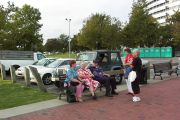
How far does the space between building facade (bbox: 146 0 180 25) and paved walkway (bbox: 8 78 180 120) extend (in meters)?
107

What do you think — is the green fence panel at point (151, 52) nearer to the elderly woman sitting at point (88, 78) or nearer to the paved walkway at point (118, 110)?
the paved walkway at point (118, 110)

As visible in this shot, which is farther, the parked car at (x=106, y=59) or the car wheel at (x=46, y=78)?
the car wheel at (x=46, y=78)

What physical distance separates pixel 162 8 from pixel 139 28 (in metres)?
75.7

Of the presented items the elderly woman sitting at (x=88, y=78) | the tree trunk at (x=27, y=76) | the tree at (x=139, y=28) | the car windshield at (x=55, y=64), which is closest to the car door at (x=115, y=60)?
the car windshield at (x=55, y=64)

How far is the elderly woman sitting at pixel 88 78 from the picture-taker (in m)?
12.6

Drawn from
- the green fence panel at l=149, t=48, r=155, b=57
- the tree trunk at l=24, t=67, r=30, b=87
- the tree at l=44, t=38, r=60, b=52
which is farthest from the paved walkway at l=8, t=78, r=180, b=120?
the tree at l=44, t=38, r=60, b=52

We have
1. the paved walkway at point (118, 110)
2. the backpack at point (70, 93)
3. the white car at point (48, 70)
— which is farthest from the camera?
the white car at point (48, 70)

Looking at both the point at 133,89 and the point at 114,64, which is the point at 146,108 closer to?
the point at 133,89

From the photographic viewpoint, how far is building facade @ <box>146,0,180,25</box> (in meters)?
120

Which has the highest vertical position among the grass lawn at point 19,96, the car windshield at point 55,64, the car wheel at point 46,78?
the car windshield at point 55,64

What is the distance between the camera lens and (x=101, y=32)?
6475cm

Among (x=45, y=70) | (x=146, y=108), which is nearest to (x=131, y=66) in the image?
(x=146, y=108)

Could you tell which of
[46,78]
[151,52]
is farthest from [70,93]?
[151,52]

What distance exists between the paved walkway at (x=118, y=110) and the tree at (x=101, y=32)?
4936cm
